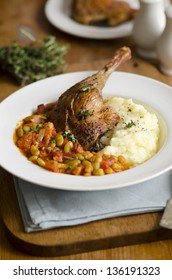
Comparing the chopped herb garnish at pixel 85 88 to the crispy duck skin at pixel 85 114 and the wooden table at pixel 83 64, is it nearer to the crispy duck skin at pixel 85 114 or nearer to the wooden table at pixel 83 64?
the crispy duck skin at pixel 85 114

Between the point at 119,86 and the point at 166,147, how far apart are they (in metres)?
0.95

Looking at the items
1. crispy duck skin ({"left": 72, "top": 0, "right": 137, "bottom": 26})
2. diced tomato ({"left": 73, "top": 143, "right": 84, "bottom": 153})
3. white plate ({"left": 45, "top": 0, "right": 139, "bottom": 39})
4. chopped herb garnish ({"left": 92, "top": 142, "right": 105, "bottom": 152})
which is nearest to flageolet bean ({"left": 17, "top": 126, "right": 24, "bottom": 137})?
diced tomato ({"left": 73, "top": 143, "right": 84, "bottom": 153})

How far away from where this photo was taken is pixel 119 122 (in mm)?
4129

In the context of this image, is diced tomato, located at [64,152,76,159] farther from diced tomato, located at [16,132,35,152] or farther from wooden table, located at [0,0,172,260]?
wooden table, located at [0,0,172,260]

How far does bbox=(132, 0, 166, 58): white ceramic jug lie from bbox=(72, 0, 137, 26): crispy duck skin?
53cm

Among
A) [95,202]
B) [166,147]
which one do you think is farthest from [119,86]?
[95,202]

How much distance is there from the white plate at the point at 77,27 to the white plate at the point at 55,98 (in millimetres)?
1458

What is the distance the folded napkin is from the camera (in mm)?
3635

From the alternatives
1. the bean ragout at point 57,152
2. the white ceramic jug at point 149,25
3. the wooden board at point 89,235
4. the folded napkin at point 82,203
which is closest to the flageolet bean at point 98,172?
the bean ragout at point 57,152

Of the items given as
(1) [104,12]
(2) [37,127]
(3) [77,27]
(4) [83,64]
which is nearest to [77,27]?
(3) [77,27]

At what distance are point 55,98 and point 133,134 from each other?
88 centimetres

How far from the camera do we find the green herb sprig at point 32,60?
17.6 ft

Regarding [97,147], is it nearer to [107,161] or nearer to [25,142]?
[107,161]

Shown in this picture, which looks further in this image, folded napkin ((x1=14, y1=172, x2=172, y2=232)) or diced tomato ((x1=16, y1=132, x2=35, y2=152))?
diced tomato ((x1=16, y1=132, x2=35, y2=152))
